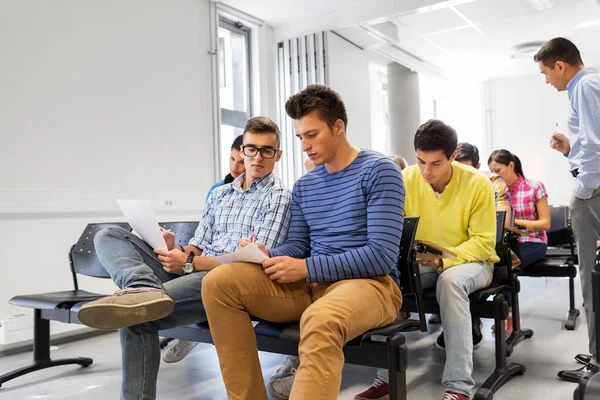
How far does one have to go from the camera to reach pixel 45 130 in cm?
341

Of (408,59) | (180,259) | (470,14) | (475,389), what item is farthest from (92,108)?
(408,59)

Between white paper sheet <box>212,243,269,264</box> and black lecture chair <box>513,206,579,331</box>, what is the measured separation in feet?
6.09

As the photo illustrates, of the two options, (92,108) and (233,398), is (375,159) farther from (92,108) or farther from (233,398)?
(92,108)

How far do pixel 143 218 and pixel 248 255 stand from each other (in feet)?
1.58

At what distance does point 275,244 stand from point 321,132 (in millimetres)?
487

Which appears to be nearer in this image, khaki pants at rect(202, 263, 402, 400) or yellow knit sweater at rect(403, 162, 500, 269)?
khaki pants at rect(202, 263, 402, 400)

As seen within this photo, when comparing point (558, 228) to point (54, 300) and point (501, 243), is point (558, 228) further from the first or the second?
point (54, 300)

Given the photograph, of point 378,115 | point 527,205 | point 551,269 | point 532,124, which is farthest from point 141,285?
point 532,124

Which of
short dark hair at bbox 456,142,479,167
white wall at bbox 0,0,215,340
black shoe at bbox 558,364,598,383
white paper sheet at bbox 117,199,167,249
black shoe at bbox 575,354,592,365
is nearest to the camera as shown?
white paper sheet at bbox 117,199,167,249

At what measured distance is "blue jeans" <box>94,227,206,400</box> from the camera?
5.34ft

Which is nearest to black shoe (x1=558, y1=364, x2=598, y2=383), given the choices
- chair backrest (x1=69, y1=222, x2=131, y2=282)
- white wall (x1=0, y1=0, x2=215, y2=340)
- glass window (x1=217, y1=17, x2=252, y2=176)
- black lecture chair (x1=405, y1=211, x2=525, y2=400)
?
black lecture chair (x1=405, y1=211, x2=525, y2=400)

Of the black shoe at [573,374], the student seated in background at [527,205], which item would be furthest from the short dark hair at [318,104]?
the student seated in background at [527,205]

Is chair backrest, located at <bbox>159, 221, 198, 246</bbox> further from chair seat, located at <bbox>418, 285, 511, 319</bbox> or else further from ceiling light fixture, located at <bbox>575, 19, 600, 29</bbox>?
ceiling light fixture, located at <bbox>575, 19, 600, 29</bbox>

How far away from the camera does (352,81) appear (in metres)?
6.02
